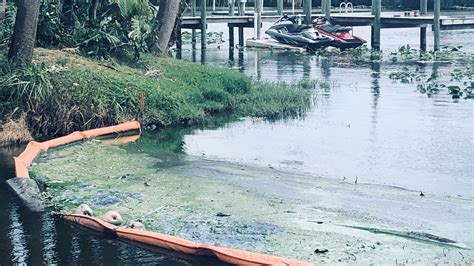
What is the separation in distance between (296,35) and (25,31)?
24117 mm

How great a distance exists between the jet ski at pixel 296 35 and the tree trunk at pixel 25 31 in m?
23.1

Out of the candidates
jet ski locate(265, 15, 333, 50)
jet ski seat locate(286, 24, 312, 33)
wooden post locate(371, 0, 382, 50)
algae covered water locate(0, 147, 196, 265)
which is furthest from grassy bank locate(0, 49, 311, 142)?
wooden post locate(371, 0, 382, 50)

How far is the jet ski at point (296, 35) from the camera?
41.4 metres

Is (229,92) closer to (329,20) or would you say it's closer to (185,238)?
(185,238)

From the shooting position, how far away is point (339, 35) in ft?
137

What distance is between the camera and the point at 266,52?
137ft

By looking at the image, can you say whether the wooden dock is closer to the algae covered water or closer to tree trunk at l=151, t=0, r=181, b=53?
tree trunk at l=151, t=0, r=181, b=53

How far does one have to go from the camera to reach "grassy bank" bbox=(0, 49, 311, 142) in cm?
1825

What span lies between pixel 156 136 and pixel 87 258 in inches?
331

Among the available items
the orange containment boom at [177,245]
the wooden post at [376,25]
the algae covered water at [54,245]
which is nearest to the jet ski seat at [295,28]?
the wooden post at [376,25]

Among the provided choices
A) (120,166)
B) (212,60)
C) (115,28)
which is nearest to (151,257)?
(120,166)

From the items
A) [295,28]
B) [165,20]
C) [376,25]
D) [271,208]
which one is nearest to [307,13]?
[295,28]

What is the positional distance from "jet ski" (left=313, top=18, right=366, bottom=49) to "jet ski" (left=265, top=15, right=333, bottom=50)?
27 centimetres

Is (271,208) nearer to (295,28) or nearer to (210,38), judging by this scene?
(295,28)
